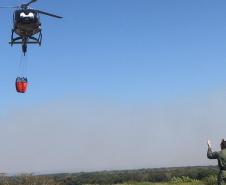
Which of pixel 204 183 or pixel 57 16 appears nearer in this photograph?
pixel 204 183

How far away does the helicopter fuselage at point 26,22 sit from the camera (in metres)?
25.6

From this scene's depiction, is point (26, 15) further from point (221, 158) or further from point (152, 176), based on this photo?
point (152, 176)

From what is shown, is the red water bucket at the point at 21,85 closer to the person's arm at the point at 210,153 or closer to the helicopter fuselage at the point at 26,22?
the helicopter fuselage at the point at 26,22

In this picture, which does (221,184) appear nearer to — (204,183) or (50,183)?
(204,183)

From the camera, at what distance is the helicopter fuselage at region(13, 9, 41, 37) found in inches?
1006

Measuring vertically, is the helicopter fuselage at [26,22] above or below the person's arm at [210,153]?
above

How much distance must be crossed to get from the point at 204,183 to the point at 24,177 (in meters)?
31.8

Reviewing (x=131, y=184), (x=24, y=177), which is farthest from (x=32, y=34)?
(x=24, y=177)

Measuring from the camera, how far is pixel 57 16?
26016 millimetres

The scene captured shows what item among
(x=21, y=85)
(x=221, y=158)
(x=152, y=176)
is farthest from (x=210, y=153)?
(x=152, y=176)

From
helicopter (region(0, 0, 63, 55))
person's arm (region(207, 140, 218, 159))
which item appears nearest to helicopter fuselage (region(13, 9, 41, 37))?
helicopter (region(0, 0, 63, 55))

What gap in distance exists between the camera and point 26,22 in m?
25.5

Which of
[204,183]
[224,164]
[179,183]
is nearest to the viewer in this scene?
[224,164]

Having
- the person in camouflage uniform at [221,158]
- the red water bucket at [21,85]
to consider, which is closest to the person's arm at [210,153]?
the person in camouflage uniform at [221,158]
